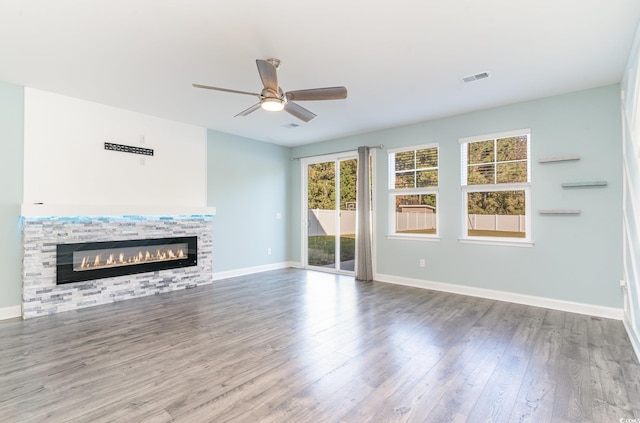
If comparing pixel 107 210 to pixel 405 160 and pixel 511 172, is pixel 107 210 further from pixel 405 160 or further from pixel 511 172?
pixel 511 172

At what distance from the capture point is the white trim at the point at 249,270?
601cm

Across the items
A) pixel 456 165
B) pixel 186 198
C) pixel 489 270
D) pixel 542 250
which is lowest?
pixel 489 270

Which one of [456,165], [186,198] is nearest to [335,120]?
[456,165]

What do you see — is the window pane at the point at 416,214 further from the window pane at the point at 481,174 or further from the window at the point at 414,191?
the window pane at the point at 481,174

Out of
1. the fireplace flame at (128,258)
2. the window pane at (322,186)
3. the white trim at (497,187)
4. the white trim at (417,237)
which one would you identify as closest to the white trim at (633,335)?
the white trim at (497,187)

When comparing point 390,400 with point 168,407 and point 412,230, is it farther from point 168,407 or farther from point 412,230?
Answer: point 412,230

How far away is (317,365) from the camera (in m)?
2.63

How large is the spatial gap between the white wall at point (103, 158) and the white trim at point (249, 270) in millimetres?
1463

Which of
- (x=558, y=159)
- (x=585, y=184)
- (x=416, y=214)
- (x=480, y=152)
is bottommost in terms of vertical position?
(x=416, y=214)

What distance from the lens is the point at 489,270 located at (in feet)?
15.4

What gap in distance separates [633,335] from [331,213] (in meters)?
4.92

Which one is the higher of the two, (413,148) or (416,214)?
(413,148)

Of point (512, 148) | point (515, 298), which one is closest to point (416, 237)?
point (515, 298)

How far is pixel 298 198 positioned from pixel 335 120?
2.54m
